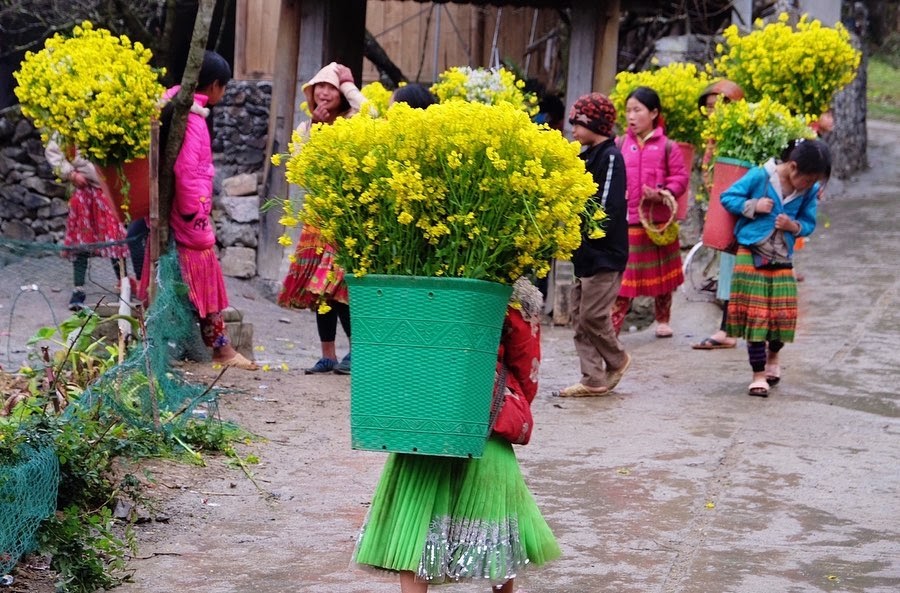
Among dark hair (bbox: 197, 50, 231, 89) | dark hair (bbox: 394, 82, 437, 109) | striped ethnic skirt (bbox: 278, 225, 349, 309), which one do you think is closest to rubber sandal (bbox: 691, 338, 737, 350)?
striped ethnic skirt (bbox: 278, 225, 349, 309)

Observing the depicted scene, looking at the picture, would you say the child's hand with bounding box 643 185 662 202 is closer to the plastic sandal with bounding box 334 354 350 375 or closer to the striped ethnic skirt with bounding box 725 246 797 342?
the striped ethnic skirt with bounding box 725 246 797 342

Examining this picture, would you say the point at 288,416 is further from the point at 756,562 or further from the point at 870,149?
the point at 870,149

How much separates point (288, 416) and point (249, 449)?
27.3 inches

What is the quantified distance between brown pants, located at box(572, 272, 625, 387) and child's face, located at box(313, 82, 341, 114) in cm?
175

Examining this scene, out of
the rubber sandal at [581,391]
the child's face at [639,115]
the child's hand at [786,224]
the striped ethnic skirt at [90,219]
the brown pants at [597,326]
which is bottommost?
the rubber sandal at [581,391]

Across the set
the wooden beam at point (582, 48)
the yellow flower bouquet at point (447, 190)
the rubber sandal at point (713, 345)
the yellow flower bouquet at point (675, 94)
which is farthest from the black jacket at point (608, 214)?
the yellow flower bouquet at point (447, 190)

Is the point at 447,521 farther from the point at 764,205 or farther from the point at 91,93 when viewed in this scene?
the point at 764,205

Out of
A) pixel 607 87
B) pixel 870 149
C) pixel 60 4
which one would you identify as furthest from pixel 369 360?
pixel 870 149

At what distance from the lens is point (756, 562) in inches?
185

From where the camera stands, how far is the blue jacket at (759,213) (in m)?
7.57

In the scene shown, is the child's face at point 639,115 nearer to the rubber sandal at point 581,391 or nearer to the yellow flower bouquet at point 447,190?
the rubber sandal at point 581,391

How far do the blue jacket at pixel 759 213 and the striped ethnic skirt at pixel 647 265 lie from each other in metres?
A: 1.64

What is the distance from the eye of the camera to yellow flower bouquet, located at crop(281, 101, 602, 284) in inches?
138

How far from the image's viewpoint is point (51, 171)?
517 inches
